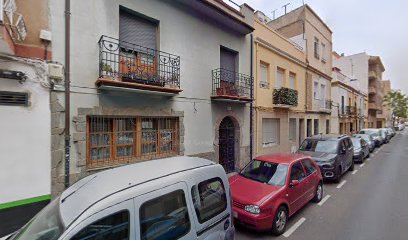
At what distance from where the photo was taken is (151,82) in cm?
629

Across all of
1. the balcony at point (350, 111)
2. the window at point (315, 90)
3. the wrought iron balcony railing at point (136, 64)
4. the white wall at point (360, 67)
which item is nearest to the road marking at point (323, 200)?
the wrought iron balcony railing at point (136, 64)

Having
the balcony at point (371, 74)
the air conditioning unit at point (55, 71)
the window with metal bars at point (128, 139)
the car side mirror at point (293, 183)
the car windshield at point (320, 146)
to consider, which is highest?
the balcony at point (371, 74)

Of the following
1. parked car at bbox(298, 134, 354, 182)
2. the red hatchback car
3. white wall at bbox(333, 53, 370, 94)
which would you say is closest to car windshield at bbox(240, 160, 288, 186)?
the red hatchback car

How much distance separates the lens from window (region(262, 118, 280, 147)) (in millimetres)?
11828

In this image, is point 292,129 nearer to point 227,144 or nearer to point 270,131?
point 270,131

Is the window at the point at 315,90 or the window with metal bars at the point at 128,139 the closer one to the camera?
the window with metal bars at the point at 128,139

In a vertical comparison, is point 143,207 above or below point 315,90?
below

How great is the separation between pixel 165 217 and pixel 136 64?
4.82m

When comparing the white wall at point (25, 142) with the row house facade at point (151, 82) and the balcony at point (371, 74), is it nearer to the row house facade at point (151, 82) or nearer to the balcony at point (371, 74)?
the row house facade at point (151, 82)

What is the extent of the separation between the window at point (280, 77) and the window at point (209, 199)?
10.2 metres

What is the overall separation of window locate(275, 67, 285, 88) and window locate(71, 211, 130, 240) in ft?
38.1

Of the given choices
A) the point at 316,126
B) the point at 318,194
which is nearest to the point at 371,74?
the point at 316,126

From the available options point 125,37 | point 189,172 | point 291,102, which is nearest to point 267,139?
point 291,102

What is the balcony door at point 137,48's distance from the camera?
607 cm
